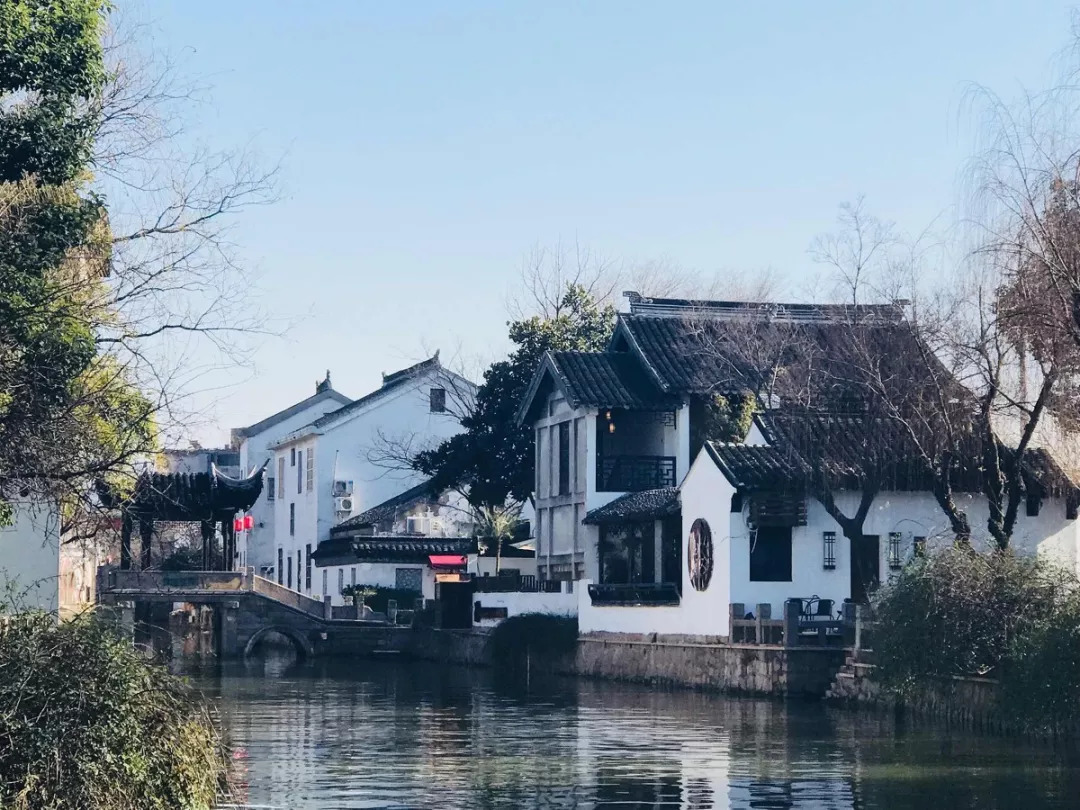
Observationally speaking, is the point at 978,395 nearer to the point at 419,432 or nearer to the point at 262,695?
the point at 262,695

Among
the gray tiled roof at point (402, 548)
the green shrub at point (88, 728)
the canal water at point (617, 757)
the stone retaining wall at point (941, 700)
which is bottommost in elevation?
the canal water at point (617, 757)

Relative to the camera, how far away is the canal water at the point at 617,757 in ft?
60.7

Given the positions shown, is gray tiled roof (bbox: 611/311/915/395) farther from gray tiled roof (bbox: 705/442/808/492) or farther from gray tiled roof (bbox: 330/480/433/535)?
gray tiled roof (bbox: 330/480/433/535)

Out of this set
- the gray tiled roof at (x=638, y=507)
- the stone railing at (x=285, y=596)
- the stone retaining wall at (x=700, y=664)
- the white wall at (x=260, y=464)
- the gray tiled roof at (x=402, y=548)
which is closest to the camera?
the stone retaining wall at (x=700, y=664)

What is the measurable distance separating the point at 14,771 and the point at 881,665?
692 inches

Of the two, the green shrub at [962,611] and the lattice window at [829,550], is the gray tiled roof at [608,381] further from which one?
the green shrub at [962,611]

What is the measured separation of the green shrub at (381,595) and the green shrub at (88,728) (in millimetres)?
43309

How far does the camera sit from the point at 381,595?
58.8 metres

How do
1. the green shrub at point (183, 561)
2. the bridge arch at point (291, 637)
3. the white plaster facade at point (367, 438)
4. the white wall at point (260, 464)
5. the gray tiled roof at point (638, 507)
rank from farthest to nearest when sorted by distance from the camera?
the white wall at point (260, 464)
the white plaster facade at point (367, 438)
the green shrub at point (183, 561)
the bridge arch at point (291, 637)
the gray tiled roof at point (638, 507)

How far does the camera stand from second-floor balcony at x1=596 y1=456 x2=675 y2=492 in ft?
152

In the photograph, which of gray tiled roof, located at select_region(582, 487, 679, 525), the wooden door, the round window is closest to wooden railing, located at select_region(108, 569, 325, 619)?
gray tiled roof, located at select_region(582, 487, 679, 525)

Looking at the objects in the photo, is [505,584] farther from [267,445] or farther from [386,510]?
[267,445]

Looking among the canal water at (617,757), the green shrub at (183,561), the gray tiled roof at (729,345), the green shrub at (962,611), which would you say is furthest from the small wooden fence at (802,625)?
the green shrub at (183,561)

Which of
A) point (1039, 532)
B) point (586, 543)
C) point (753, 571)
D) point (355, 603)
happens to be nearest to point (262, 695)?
point (753, 571)
